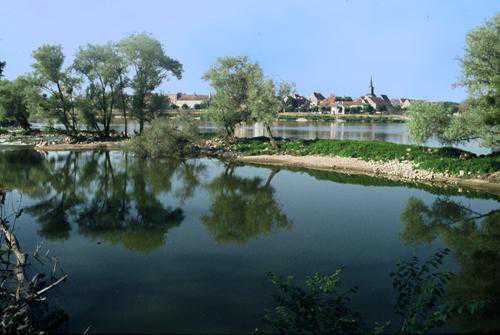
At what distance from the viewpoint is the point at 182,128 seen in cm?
5422

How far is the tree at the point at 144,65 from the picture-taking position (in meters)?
65.3

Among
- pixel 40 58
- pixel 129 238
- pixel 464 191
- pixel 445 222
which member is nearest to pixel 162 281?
pixel 129 238

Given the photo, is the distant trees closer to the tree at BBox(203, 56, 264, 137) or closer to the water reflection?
the tree at BBox(203, 56, 264, 137)

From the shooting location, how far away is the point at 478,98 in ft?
130

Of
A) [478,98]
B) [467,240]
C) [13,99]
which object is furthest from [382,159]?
[13,99]

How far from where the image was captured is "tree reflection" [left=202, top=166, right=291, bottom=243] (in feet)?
69.3

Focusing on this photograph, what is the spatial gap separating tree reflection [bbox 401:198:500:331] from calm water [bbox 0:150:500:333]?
2.8 inches

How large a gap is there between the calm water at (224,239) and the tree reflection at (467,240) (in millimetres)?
72

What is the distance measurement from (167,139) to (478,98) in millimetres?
34587

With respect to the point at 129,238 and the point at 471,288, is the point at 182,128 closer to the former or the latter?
the point at 129,238

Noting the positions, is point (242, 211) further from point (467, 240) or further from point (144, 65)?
point (144, 65)

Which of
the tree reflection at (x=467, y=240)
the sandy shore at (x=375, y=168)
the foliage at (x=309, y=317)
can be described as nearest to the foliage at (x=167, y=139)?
the sandy shore at (x=375, y=168)

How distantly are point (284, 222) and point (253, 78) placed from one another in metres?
38.9

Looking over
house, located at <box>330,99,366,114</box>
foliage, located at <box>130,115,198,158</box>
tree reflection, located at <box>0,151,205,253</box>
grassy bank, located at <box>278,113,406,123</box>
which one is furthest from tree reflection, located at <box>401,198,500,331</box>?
house, located at <box>330,99,366,114</box>
